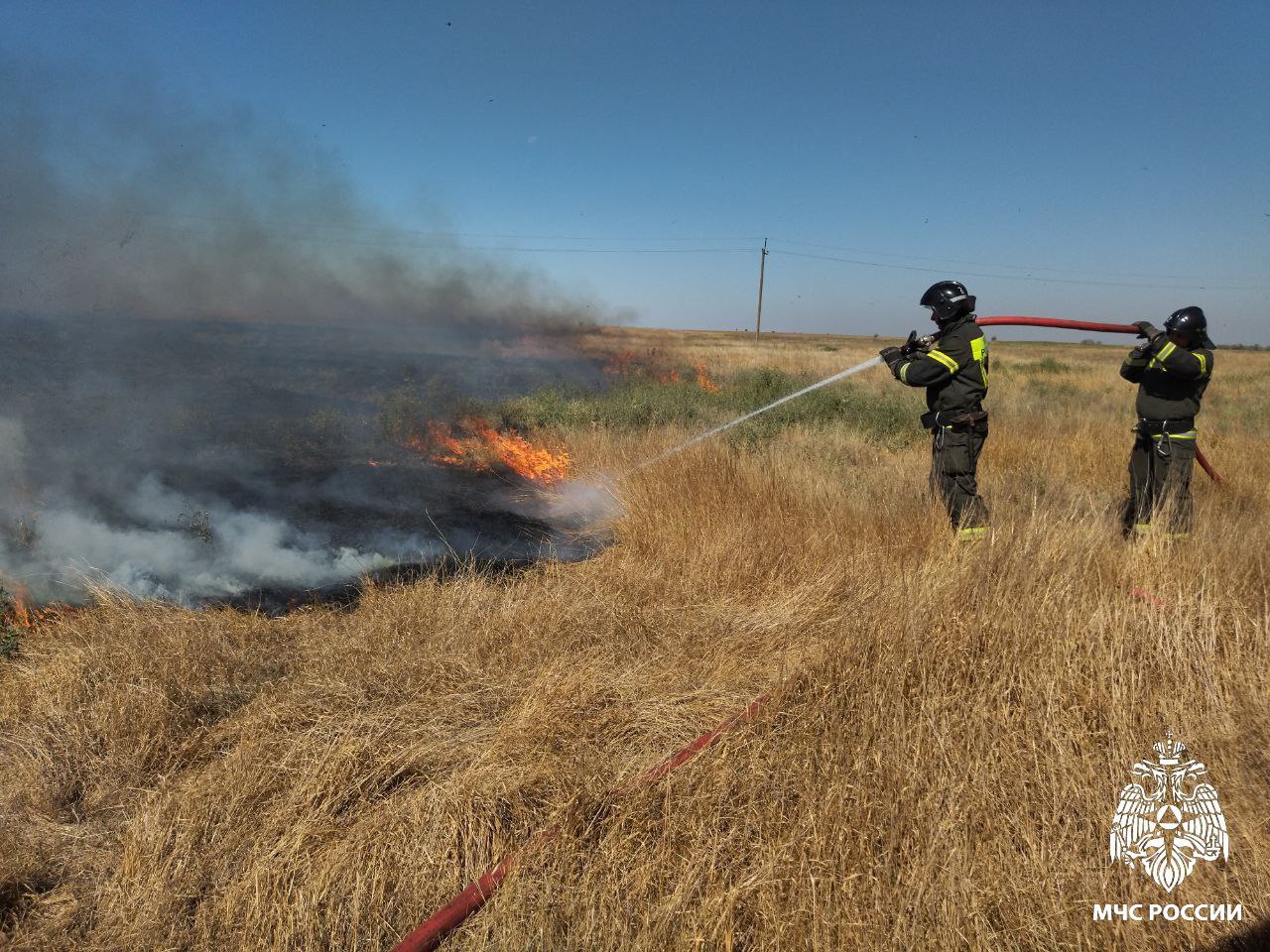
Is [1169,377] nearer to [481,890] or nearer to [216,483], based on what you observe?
[481,890]

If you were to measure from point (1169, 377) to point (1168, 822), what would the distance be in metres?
4.50

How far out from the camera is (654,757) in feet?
8.30

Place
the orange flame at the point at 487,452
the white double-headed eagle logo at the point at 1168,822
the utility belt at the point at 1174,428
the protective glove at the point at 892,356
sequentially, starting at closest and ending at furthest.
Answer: the white double-headed eagle logo at the point at 1168,822 < the protective glove at the point at 892,356 < the utility belt at the point at 1174,428 < the orange flame at the point at 487,452

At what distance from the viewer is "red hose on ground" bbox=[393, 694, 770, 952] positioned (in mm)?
1853

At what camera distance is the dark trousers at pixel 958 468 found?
488cm

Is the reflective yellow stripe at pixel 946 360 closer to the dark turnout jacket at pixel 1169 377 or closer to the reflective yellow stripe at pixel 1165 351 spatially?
the dark turnout jacket at pixel 1169 377

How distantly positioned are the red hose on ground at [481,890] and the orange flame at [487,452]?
5.68m

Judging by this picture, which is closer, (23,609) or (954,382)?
(23,609)

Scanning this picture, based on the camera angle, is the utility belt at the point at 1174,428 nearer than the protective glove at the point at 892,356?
No

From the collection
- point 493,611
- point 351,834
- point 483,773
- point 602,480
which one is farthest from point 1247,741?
point 602,480

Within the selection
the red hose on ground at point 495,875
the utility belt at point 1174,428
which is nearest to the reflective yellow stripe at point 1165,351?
the utility belt at point 1174,428

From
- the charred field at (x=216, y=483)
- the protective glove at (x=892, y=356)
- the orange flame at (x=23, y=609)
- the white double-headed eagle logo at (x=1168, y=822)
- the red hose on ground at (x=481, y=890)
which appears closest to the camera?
the red hose on ground at (x=481, y=890)

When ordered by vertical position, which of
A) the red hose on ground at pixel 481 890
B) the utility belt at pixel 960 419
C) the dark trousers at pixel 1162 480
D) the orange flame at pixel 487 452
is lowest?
the red hose on ground at pixel 481 890

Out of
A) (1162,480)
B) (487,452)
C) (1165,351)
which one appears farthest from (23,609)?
(1162,480)
